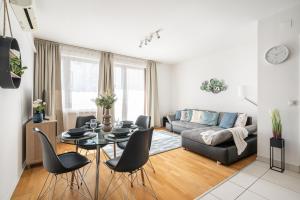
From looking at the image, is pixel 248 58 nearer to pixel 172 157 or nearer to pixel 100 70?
pixel 172 157

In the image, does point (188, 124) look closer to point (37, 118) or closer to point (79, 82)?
point (79, 82)

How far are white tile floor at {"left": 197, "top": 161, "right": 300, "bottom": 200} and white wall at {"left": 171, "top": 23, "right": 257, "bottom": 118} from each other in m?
1.92

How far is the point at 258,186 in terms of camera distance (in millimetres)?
1980

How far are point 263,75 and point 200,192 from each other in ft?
7.49

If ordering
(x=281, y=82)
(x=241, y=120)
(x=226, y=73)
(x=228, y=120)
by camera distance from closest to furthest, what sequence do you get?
(x=281, y=82)
(x=241, y=120)
(x=228, y=120)
(x=226, y=73)

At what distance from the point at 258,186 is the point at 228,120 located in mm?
2054

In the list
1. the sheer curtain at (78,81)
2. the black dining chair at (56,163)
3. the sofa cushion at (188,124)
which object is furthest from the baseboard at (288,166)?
the sheer curtain at (78,81)

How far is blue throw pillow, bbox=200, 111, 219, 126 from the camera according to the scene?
4.24 m

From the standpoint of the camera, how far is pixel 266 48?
8.66ft

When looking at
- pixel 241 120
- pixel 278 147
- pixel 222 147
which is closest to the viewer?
pixel 278 147

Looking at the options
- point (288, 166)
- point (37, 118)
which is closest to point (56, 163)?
point (37, 118)

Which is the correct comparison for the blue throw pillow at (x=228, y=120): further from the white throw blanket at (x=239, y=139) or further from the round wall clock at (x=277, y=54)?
the round wall clock at (x=277, y=54)

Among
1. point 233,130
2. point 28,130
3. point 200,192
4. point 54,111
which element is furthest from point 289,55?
point 54,111

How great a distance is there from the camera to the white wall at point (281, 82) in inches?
91.7
